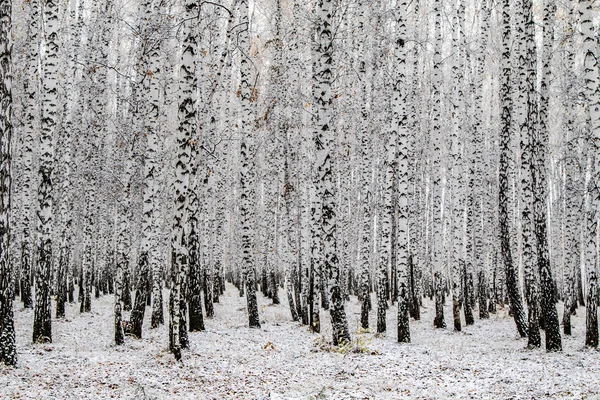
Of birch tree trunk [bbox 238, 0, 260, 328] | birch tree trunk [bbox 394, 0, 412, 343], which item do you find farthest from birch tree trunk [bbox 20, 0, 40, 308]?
birch tree trunk [bbox 394, 0, 412, 343]

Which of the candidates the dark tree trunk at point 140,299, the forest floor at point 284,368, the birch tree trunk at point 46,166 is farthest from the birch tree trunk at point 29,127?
the dark tree trunk at point 140,299

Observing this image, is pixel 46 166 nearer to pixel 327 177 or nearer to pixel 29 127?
pixel 29 127

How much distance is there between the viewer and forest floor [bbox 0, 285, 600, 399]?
7.70 m

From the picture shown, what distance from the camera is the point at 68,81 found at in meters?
14.9

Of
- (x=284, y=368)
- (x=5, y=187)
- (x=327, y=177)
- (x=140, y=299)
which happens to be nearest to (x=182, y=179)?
(x=5, y=187)

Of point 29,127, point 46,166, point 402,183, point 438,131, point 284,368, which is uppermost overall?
point 438,131

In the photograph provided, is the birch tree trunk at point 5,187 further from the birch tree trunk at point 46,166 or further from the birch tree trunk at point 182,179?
the birch tree trunk at point 182,179

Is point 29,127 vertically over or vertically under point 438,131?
under

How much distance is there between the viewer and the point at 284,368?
952 cm

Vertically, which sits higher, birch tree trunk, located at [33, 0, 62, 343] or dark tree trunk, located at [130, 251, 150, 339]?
birch tree trunk, located at [33, 0, 62, 343]

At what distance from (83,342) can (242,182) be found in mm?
5937

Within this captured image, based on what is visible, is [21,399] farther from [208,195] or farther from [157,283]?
[208,195]

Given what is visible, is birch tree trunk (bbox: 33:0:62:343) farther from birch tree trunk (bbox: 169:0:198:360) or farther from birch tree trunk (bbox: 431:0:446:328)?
birch tree trunk (bbox: 431:0:446:328)

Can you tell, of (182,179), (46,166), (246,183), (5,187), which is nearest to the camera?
(5,187)
